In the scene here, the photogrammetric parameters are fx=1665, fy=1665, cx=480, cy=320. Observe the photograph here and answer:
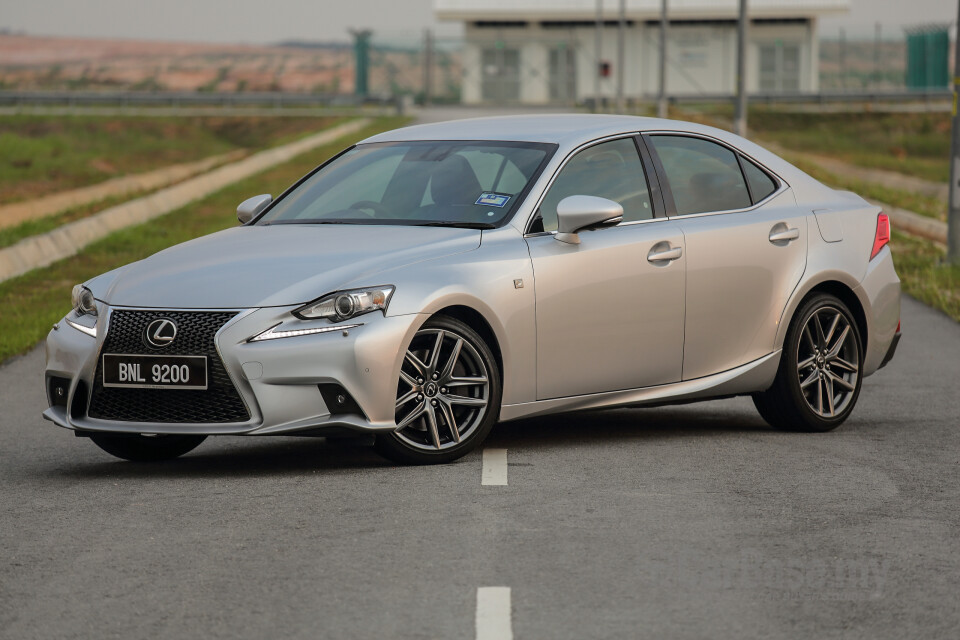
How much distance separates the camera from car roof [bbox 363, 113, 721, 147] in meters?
8.18

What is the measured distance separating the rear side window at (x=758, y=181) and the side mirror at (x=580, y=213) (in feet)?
4.57

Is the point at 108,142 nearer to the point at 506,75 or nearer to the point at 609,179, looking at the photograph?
the point at 506,75

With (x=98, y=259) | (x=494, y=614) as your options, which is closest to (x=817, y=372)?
(x=494, y=614)

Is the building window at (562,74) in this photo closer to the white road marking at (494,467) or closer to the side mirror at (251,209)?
the side mirror at (251,209)

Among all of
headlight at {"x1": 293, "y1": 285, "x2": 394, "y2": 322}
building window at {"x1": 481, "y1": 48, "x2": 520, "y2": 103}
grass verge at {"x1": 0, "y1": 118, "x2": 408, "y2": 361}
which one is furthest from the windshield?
building window at {"x1": 481, "y1": 48, "x2": 520, "y2": 103}

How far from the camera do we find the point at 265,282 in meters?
6.98

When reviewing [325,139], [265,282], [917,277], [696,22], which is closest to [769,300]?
[265,282]

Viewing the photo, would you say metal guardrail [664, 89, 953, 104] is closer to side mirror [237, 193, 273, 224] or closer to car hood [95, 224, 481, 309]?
side mirror [237, 193, 273, 224]

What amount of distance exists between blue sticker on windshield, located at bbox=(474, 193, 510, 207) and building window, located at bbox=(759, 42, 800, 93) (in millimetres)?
74745

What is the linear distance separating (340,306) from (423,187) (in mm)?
1326

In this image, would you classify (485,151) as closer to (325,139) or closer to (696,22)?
(325,139)

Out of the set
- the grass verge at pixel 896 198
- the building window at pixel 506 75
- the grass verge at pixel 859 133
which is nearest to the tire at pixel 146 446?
the grass verge at pixel 896 198

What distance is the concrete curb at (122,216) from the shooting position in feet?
56.3

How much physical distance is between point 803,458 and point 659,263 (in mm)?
1146
